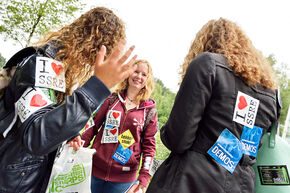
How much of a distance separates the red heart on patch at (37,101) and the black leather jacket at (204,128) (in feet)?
2.36

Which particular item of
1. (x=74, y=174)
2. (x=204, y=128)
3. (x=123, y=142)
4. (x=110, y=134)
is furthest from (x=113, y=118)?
(x=204, y=128)

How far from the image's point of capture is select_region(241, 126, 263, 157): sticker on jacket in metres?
1.31

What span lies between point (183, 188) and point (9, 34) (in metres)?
15.0

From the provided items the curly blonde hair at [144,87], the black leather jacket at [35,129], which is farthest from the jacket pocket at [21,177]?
the curly blonde hair at [144,87]

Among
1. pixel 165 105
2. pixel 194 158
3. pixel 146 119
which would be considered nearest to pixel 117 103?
pixel 146 119

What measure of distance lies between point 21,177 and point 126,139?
1.34 meters

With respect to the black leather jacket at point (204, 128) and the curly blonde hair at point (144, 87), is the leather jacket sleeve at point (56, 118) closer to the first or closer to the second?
the black leather jacket at point (204, 128)

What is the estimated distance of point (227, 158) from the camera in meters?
1.26

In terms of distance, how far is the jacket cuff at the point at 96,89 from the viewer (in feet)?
3.38

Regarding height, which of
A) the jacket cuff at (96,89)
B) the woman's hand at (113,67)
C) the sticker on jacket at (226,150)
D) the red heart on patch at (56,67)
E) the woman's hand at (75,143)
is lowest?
the woman's hand at (75,143)

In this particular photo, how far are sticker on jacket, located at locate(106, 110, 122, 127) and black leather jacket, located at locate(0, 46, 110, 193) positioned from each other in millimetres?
1177

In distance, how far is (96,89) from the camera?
1.04 metres

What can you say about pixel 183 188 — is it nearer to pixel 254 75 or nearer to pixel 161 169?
pixel 161 169

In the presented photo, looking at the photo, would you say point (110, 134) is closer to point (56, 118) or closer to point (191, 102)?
point (191, 102)
